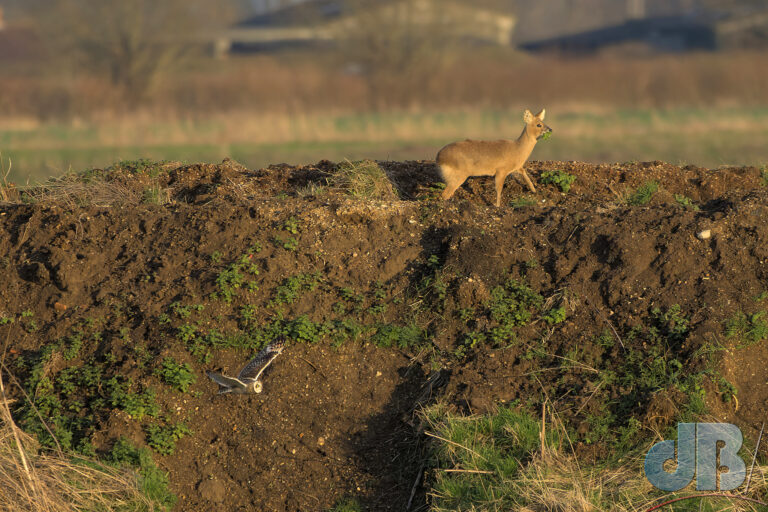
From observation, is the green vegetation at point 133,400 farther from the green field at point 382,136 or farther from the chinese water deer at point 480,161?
the green field at point 382,136

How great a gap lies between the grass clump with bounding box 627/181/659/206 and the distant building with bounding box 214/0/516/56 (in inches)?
1402

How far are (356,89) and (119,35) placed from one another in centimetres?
1115

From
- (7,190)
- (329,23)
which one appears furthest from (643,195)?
(329,23)

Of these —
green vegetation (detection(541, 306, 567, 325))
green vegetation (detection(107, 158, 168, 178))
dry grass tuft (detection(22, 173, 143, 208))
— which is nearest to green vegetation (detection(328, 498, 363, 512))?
green vegetation (detection(541, 306, 567, 325))

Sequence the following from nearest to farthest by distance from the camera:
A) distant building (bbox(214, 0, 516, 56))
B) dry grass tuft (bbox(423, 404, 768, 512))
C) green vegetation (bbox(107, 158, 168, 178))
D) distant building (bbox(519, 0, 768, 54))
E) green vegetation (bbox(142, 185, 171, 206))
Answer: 1. dry grass tuft (bbox(423, 404, 768, 512))
2. green vegetation (bbox(142, 185, 171, 206))
3. green vegetation (bbox(107, 158, 168, 178))
4. distant building (bbox(214, 0, 516, 56))
5. distant building (bbox(519, 0, 768, 54))

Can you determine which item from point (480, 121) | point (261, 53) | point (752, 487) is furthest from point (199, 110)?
point (752, 487)

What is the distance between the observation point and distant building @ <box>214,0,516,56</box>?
43.6m

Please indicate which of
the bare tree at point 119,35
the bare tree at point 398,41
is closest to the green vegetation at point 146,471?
the bare tree at point 398,41

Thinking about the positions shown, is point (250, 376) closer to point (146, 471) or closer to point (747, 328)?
point (146, 471)

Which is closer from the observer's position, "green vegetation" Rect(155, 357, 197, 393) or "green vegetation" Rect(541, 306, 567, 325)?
"green vegetation" Rect(155, 357, 197, 393)

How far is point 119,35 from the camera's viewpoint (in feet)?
126

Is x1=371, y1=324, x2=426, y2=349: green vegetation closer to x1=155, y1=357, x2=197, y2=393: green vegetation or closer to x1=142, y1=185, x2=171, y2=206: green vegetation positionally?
x1=155, y1=357, x2=197, y2=393: green vegetation

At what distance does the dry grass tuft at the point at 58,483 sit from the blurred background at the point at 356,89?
57.6ft

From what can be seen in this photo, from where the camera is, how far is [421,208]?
7754mm
